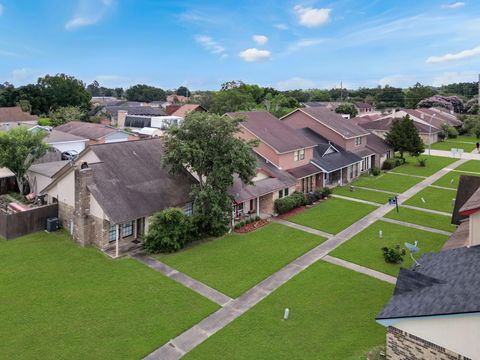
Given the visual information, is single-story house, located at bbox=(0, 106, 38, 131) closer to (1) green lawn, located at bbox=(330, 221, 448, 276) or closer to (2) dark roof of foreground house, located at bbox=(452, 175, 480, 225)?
(1) green lawn, located at bbox=(330, 221, 448, 276)

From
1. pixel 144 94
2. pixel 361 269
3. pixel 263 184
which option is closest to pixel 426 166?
pixel 263 184

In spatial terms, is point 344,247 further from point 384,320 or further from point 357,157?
point 357,157

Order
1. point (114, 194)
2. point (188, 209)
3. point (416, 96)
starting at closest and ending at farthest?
point (114, 194), point (188, 209), point (416, 96)

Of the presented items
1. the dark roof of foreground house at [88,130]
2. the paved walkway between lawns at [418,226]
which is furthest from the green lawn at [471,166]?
the dark roof of foreground house at [88,130]

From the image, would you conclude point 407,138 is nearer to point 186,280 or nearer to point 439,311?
point 186,280

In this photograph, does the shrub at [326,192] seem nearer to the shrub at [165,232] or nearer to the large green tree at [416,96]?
the shrub at [165,232]

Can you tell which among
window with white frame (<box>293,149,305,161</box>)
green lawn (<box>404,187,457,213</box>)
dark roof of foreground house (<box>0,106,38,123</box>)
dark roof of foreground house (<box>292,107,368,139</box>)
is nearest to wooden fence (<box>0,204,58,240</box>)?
window with white frame (<box>293,149,305,161</box>)
